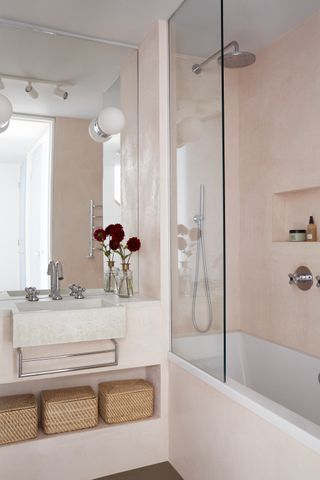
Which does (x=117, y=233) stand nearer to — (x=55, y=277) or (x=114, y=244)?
(x=114, y=244)

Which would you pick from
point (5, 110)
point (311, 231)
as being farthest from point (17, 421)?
point (311, 231)

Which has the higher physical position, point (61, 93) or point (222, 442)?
point (61, 93)

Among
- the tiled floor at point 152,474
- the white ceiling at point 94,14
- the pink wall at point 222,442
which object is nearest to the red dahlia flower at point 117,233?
the pink wall at point 222,442

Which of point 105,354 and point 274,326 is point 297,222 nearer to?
point 274,326

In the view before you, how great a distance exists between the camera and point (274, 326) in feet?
9.85

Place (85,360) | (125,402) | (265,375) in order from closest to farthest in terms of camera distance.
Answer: (85,360) → (125,402) → (265,375)

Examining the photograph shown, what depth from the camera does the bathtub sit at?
1730mm

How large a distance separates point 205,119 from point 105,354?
1382 millimetres

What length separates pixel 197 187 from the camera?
2.29 metres

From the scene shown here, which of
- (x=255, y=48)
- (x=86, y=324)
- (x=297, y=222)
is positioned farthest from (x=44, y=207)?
(x=255, y=48)

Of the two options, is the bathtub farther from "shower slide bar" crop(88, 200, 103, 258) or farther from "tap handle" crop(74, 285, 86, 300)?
"shower slide bar" crop(88, 200, 103, 258)

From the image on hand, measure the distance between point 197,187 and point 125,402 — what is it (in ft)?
4.32

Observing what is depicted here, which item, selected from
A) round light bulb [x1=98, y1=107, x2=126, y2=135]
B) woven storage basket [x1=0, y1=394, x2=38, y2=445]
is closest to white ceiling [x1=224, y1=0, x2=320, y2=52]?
round light bulb [x1=98, y1=107, x2=126, y2=135]

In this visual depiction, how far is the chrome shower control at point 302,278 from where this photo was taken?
106 inches
